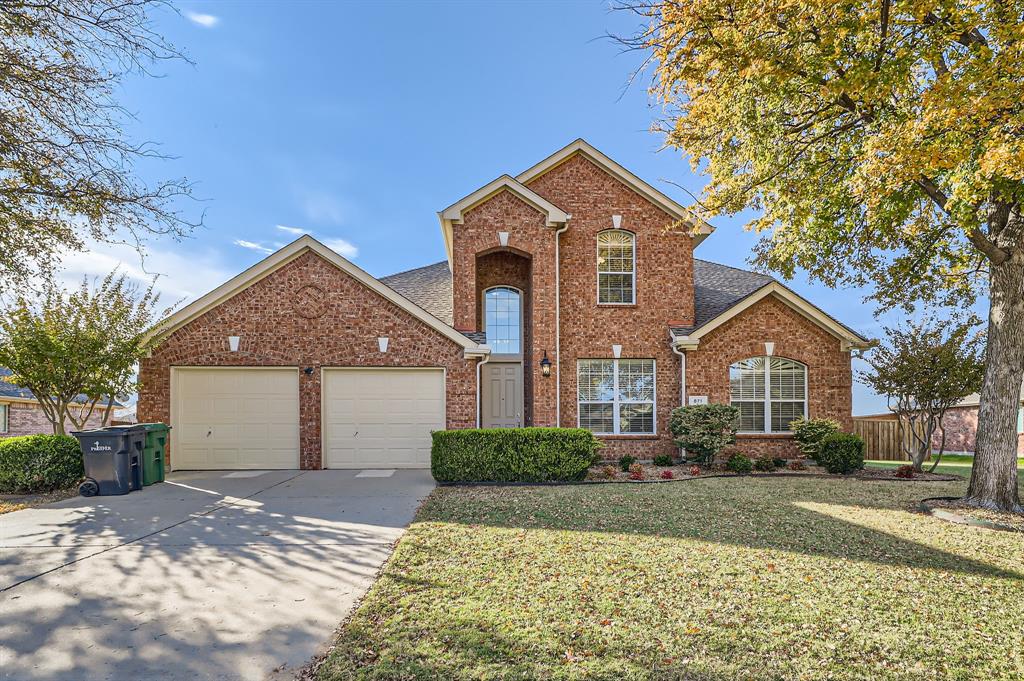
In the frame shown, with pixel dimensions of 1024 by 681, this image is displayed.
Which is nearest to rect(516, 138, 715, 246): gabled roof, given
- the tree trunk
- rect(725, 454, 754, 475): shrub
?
rect(725, 454, 754, 475): shrub

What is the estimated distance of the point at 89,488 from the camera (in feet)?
29.0

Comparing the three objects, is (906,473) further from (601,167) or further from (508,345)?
(601,167)

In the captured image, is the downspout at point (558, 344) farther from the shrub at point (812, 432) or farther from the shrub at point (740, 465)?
the shrub at point (812, 432)

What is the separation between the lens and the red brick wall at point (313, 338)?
11.9 m

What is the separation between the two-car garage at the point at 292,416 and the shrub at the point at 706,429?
572cm

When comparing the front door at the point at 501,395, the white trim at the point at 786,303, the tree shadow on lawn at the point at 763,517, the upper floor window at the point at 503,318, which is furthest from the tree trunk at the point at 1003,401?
the upper floor window at the point at 503,318

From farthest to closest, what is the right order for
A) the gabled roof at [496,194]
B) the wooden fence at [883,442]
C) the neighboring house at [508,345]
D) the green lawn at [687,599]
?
1. the wooden fence at [883,442]
2. the gabled roof at [496,194]
3. the neighboring house at [508,345]
4. the green lawn at [687,599]

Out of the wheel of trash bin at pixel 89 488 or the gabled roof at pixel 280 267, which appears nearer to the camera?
the wheel of trash bin at pixel 89 488

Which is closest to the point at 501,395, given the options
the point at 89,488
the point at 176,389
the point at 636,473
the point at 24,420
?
the point at 636,473

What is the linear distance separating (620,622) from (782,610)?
1.37 meters

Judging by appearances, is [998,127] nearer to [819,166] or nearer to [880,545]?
[819,166]

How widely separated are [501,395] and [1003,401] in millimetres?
10100

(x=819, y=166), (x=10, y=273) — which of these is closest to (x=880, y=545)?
(x=819, y=166)

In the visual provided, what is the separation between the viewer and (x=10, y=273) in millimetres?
9430
